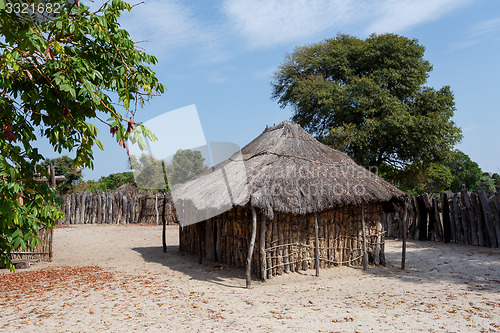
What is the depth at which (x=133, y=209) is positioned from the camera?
21500mm

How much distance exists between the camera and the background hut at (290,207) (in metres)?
8.41

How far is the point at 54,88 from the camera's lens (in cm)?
349

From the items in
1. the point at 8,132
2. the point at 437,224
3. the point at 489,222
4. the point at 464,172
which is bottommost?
the point at 437,224

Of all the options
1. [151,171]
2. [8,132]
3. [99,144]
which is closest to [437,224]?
[151,171]

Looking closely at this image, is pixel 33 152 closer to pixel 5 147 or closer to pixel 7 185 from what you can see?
pixel 5 147

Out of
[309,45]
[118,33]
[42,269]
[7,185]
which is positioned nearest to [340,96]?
[309,45]

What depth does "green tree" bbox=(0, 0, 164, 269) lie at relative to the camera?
3.28 m

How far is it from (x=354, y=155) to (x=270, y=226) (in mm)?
12568

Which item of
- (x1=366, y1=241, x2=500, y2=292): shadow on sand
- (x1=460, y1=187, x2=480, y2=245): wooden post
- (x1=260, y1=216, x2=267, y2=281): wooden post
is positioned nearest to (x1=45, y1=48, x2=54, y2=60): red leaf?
(x1=260, y1=216, x2=267, y2=281): wooden post

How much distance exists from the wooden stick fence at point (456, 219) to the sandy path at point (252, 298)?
1750 millimetres

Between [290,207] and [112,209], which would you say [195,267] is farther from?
[112,209]

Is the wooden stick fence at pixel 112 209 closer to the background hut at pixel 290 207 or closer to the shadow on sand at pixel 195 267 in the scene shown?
the shadow on sand at pixel 195 267

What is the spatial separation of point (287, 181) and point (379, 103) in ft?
40.8

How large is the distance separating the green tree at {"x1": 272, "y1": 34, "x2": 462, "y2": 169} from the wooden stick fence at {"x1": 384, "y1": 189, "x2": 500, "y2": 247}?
15.5 feet
